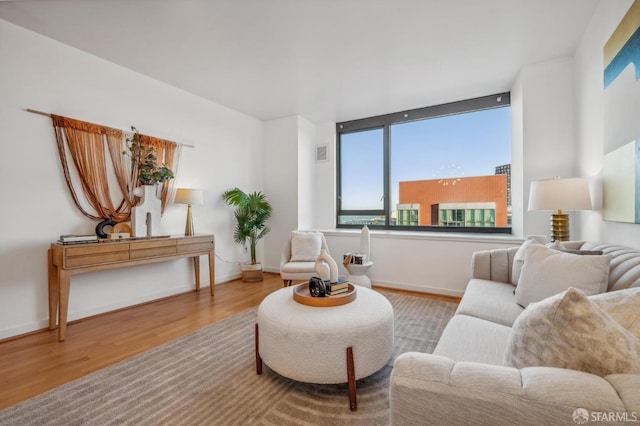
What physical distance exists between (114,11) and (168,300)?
9.75 ft

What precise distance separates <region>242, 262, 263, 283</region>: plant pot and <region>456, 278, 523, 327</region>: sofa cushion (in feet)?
10.00

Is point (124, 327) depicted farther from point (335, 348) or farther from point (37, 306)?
point (335, 348)

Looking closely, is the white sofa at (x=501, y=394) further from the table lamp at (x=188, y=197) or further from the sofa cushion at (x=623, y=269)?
the table lamp at (x=188, y=197)

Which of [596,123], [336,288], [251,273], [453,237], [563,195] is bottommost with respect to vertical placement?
[251,273]

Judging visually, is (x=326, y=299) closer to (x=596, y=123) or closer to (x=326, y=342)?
(x=326, y=342)

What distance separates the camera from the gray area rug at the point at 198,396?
4.72ft

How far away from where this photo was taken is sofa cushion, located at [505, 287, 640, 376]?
74 cm

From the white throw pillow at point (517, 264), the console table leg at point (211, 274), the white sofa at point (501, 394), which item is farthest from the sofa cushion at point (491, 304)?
the console table leg at point (211, 274)

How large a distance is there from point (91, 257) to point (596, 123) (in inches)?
179

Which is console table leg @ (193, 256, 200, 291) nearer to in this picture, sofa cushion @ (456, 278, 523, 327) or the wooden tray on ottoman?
the wooden tray on ottoman

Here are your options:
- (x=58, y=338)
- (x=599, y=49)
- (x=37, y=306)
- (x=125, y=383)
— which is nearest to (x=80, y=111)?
(x=37, y=306)

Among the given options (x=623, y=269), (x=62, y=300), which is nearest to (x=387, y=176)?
(x=623, y=269)

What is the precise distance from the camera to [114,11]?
7.48 feet

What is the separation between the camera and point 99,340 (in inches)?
92.4
